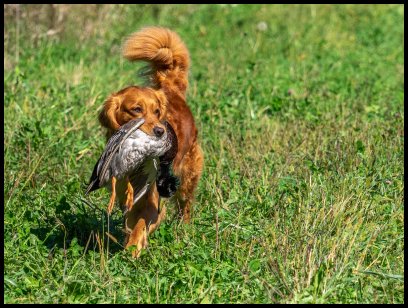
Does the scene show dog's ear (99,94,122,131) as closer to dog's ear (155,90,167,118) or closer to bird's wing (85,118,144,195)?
dog's ear (155,90,167,118)

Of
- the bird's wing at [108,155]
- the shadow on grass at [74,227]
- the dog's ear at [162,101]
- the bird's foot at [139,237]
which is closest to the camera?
the bird's wing at [108,155]

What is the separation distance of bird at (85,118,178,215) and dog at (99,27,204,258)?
86mm

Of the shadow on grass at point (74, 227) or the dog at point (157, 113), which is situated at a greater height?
the dog at point (157, 113)

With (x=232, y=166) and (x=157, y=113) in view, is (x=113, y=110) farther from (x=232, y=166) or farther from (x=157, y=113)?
(x=232, y=166)

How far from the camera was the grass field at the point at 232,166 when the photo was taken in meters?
4.73

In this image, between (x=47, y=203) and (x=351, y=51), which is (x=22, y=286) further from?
(x=351, y=51)

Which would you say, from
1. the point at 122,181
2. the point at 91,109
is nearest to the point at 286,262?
the point at 122,181

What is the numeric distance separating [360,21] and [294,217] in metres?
7.39

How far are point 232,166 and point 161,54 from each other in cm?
99

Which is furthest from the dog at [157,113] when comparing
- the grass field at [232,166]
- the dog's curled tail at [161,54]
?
the grass field at [232,166]

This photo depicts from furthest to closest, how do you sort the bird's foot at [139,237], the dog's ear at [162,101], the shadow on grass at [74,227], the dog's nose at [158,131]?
the dog's ear at [162,101] < the shadow on grass at [74,227] < the bird's foot at [139,237] < the dog's nose at [158,131]

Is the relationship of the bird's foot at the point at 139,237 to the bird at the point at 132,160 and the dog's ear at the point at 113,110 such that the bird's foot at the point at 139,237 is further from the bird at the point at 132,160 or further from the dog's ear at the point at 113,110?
the dog's ear at the point at 113,110

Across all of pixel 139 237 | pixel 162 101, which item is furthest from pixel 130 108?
pixel 139 237

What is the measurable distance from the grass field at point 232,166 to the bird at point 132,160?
296 mm
